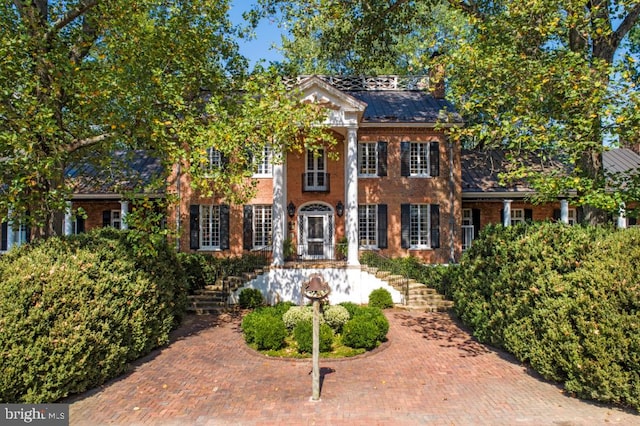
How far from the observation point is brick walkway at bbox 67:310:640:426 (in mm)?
6125

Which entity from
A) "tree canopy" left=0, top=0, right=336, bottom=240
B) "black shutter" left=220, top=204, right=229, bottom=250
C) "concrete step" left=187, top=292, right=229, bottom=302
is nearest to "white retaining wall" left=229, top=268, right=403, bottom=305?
"concrete step" left=187, top=292, right=229, bottom=302

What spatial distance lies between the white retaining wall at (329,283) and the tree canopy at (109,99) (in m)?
6.06

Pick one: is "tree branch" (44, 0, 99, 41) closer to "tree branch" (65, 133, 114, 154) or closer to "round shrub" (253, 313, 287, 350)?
"tree branch" (65, 133, 114, 154)

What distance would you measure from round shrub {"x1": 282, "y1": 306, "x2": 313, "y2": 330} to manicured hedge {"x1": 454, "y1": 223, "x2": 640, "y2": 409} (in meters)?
4.33

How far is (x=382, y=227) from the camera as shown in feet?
59.2

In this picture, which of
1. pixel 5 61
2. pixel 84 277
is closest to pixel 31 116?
pixel 5 61

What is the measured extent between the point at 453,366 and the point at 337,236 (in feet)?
33.8

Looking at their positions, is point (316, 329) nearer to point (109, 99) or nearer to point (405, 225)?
point (109, 99)

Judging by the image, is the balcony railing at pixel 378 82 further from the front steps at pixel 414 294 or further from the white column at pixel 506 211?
the front steps at pixel 414 294

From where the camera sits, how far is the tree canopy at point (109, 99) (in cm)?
712

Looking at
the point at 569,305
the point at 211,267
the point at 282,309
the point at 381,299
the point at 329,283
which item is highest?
the point at 569,305

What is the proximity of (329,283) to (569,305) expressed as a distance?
27.8ft

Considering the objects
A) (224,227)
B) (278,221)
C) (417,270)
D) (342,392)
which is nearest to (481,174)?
(417,270)

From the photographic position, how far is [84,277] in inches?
292
